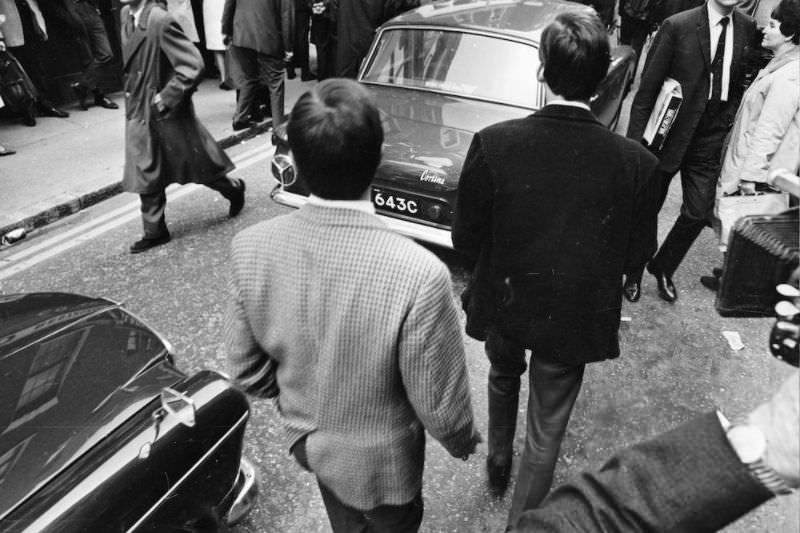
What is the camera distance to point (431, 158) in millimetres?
3807

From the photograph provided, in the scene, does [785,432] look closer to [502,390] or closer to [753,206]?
[753,206]

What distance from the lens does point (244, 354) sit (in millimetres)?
1593

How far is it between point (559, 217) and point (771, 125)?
189 cm

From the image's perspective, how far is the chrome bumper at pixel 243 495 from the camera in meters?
2.24

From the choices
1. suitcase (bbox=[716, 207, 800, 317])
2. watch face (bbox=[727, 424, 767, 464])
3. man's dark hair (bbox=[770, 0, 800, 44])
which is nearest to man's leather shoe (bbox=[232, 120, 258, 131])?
man's dark hair (bbox=[770, 0, 800, 44])

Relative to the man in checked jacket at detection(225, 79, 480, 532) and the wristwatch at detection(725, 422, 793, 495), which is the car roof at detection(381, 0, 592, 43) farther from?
the wristwatch at detection(725, 422, 793, 495)

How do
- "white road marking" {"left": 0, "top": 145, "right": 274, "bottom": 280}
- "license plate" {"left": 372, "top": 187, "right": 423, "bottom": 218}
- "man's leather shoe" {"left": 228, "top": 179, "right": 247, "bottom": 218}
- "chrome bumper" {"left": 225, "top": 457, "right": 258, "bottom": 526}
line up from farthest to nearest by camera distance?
1. "man's leather shoe" {"left": 228, "top": 179, "right": 247, "bottom": 218}
2. "white road marking" {"left": 0, "top": 145, "right": 274, "bottom": 280}
3. "license plate" {"left": 372, "top": 187, "right": 423, "bottom": 218}
4. "chrome bumper" {"left": 225, "top": 457, "right": 258, "bottom": 526}

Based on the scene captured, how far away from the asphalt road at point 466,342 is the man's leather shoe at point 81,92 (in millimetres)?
3059

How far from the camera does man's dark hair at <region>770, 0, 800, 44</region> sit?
296 centimetres

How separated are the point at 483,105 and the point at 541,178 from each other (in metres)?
2.71

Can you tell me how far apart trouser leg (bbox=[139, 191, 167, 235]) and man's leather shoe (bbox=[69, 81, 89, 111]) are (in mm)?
4192

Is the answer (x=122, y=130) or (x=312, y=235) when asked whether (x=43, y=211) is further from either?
(x=312, y=235)

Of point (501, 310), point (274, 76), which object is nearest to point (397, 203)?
point (501, 310)

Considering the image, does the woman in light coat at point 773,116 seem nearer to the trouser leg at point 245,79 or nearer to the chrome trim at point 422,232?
the chrome trim at point 422,232
